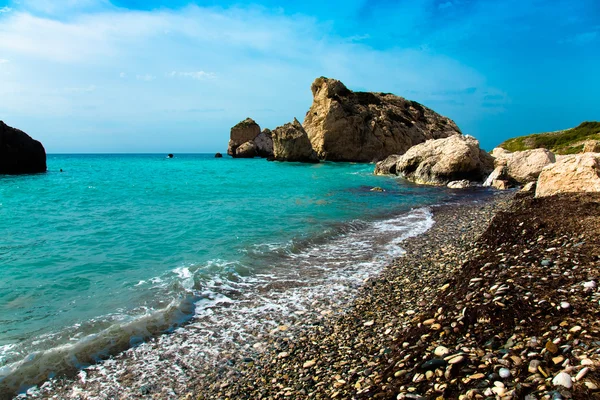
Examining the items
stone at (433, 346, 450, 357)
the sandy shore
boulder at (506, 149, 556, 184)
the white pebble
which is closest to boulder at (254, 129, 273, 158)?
boulder at (506, 149, 556, 184)

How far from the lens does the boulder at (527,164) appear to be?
29.4 metres

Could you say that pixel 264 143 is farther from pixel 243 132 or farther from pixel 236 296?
pixel 236 296

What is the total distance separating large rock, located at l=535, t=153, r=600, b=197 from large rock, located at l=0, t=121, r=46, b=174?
6230 centimetres

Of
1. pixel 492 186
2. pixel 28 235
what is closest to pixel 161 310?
pixel 28 235

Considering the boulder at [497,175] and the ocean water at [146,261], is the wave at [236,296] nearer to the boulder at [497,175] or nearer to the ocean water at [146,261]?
the ocean water at [146,261]

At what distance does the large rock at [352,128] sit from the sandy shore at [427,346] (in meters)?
76.8

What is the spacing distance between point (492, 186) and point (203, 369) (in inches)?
1217

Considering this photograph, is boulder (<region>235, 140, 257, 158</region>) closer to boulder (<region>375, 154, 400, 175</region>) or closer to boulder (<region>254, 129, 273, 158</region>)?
boulder (<region>254, 129, 273, 158</region>)

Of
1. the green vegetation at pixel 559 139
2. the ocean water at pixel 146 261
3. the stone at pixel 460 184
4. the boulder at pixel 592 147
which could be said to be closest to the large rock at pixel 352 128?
the green vegetation at pixel 559 139

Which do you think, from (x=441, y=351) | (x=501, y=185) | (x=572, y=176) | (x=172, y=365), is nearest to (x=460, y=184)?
(x=501, y=185)

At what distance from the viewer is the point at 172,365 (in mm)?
6145

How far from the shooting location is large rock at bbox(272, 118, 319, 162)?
78.4 m

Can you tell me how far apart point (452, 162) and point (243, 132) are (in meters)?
94.3

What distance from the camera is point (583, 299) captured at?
5074mm
